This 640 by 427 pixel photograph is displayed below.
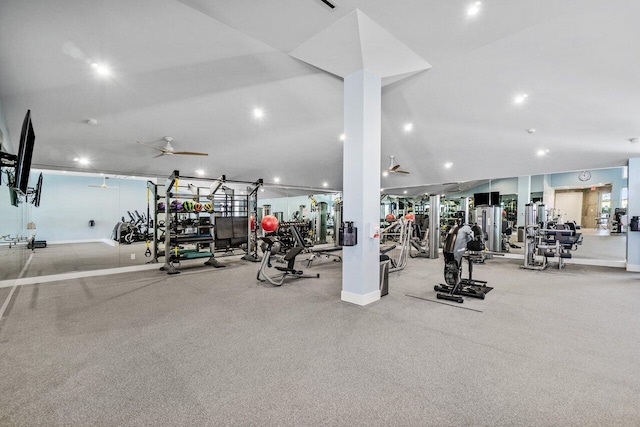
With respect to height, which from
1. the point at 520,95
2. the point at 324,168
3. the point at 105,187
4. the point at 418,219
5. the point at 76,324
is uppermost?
the point at 520,95

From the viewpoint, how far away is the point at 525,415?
5.84ft

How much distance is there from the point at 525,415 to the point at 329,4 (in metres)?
3.93

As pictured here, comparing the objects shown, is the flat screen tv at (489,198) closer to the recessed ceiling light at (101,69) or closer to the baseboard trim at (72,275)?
the baseboard trim at (72,275)

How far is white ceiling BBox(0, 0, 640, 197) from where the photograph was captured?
3.15m

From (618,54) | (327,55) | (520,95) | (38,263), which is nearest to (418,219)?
(520,95)

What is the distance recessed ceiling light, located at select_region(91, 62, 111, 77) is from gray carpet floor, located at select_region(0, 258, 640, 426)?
341 centimetres

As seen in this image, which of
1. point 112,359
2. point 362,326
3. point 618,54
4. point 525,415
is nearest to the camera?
point 525,415

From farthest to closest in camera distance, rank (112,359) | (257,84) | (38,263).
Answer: (38,263), (257,84), (112,359)

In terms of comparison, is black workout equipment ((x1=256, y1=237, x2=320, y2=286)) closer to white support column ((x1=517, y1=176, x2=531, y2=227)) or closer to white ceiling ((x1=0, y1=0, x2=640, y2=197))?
white ceiling ((x1=0, y1=0, x2=640, y2=197))

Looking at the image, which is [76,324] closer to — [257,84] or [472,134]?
[257,84]

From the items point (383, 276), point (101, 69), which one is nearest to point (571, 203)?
point (383, 276)

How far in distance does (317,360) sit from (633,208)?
834cm

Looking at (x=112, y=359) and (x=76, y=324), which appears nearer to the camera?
(x=112, y=359)

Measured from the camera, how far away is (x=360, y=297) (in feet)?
12.9
